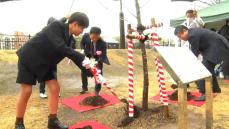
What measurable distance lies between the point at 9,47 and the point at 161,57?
18.7 m

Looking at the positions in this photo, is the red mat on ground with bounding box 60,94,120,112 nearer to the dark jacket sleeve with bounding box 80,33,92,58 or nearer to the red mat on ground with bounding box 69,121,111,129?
the red mat on ground with bounding box 69,121,111,129

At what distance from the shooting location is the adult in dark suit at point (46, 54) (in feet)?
16.4

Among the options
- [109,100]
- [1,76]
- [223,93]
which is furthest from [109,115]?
[1,76]

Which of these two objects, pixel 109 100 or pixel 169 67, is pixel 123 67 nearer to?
pixel 109 100

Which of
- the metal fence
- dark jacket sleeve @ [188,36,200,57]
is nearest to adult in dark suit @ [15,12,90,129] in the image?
dark jacket sleeve @ [188,36,200,57]

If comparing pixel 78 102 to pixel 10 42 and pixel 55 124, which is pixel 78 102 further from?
pixel 10 42

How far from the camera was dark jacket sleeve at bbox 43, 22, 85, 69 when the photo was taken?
4945 millimetres

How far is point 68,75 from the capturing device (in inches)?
468

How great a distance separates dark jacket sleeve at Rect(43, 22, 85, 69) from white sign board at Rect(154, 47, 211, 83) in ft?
4.33

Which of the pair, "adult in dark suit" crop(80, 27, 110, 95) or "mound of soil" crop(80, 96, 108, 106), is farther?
"adult in dark suit" crop(80, 27, 110, 95)

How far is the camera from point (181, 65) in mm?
4250

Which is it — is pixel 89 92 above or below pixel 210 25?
below

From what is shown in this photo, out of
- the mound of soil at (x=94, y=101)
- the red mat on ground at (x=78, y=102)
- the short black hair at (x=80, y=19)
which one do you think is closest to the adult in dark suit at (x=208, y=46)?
the red mat on ground at (x=78, y=102)

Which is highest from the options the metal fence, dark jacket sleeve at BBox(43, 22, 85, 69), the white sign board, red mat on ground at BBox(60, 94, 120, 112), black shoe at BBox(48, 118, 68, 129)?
the metal fence
